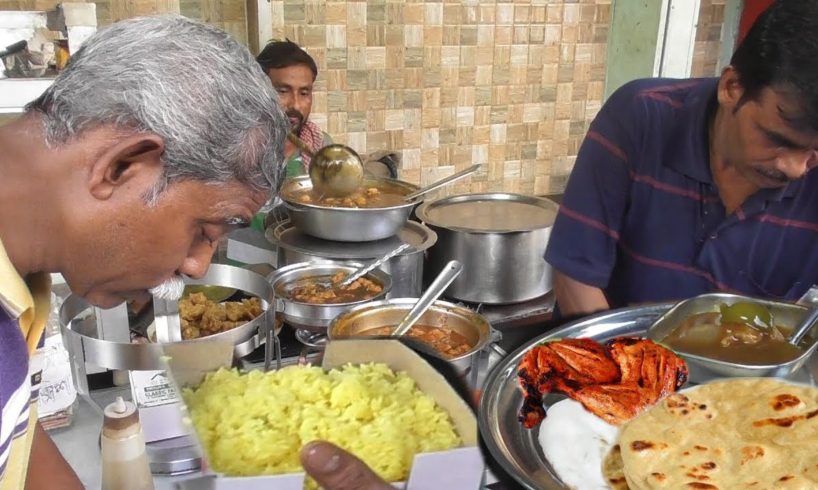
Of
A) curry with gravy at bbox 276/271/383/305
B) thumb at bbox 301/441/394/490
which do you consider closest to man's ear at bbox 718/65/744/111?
curry with gravy at bbox 276/271/383/305

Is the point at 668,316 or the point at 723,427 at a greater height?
the point at 668,316

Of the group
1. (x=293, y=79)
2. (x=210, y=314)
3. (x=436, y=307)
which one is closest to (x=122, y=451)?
(x=210, y=314)

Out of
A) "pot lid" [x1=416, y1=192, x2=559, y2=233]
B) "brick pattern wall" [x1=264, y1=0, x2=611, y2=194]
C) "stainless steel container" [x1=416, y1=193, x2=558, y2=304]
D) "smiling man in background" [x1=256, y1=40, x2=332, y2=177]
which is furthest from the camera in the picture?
"brick pattern wall" [x1=264, y1=0, x2=611, y2=194]

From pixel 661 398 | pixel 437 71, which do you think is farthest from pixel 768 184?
pixel 437 71

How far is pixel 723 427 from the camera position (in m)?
1.33

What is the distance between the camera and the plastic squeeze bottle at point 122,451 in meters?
1.33

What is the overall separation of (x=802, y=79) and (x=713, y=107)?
0.40 metres

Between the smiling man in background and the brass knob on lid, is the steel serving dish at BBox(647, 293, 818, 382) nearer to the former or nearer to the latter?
the brass knob on lid

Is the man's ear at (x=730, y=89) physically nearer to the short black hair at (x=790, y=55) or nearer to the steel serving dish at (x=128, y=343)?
the short black hair at (x=790, y=55)

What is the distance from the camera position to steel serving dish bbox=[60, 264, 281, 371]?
1313 millimetres

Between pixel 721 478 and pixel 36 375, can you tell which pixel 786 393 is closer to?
pixel 721 478

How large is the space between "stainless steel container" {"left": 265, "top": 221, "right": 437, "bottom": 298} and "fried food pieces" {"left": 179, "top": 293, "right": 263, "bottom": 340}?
483 millimetres

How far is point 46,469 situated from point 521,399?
0.91m

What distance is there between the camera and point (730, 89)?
1538 millimetres
